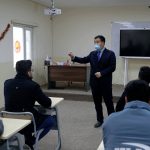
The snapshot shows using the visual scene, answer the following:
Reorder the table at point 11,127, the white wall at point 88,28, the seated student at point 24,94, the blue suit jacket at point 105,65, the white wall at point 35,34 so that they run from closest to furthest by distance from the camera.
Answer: the table at point 11,127 < the seated student at point 24,94 < the blue suit jacket at point 105,65 < the white wall at point 35,34 < the white wall at point 88,28

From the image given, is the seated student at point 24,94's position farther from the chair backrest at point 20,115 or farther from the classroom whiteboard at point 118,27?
the classroom whiteboard at point 118,27

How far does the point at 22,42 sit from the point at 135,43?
2921 millimetres

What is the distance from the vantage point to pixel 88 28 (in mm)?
7875

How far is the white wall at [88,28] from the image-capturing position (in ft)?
24.8

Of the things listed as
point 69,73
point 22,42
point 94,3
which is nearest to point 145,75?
point 69,73

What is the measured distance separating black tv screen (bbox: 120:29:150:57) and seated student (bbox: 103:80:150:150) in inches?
234

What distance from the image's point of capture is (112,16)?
766 centimetres

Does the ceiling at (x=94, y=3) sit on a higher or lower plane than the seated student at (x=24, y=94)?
higher

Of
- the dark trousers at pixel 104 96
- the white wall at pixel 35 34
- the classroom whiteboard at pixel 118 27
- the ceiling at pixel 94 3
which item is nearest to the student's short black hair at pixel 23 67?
the dark trousers at pixel 104 96

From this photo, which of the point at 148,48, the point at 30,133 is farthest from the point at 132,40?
the point at 30,133

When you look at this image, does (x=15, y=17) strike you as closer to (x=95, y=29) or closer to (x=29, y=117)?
(x=95, y=29)

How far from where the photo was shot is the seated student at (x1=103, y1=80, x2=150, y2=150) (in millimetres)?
1327

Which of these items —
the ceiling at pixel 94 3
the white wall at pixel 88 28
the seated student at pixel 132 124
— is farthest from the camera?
the white wall at pixel 88 28

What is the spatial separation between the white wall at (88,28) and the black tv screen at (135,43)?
338 mm
